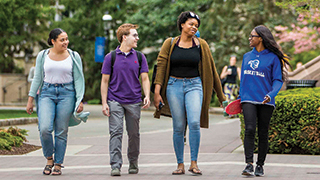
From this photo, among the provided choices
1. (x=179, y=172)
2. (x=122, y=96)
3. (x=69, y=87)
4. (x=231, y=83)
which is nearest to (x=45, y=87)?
(x=69, y=87)

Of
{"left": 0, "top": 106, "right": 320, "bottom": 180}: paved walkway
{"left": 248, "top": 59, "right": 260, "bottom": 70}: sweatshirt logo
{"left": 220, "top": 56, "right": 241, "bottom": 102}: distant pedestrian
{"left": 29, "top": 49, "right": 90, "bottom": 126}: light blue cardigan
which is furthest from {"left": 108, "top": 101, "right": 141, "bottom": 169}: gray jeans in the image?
{"left": 220, "top": 56, "right": 241, "bottom": 102}: distant pedestrian

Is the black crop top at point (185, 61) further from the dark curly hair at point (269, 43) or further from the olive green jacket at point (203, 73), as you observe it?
the dark curly hair at point (269, 43)

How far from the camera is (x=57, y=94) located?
23.8ft

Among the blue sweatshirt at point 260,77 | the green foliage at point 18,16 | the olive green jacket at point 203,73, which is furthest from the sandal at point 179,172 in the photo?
the green foliage at point 18,16

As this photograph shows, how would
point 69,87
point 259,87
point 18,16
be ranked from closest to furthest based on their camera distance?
point 259,87 → point 69,87 → point 18,16

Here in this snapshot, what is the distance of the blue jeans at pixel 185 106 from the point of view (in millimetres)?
7012

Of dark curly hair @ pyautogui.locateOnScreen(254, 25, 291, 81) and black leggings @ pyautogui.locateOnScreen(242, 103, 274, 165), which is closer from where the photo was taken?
black leggings @ pyautogui.locateOnScreen(242, 103, 274, 165)

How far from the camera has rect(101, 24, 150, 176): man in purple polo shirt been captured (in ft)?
23.4

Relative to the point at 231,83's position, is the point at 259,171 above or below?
above

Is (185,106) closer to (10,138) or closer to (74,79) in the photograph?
(74,79)

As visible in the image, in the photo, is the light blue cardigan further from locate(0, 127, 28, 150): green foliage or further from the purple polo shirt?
locate(0, 127, 28, 150): green foliage

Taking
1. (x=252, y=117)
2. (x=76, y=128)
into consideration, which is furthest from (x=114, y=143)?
(x=76, y=128)

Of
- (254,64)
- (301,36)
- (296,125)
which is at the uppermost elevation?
(254,64)

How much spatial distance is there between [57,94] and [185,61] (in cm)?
159
